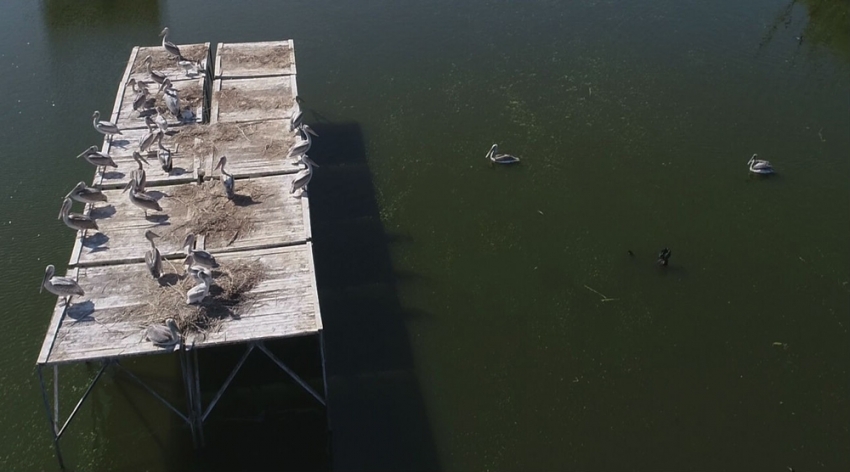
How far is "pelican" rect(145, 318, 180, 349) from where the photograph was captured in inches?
549

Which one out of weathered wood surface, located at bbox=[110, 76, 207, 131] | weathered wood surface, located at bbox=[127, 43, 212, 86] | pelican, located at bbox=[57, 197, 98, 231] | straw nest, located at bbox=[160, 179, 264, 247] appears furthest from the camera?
weathered wood surface, located at bbox=[127, 43, 212, 86]

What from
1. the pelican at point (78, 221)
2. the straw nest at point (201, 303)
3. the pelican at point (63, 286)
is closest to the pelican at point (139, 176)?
the pelican at point (78, 221)

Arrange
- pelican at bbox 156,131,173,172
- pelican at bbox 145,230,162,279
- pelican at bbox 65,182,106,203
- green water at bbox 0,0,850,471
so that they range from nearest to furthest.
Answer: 1. pelican at bbox 145,230,162,279
2. green water at bbox 0,0,850,471
3. pelican at bbox 65,182,106,203
4. pelican at bbox 156,131,173,172

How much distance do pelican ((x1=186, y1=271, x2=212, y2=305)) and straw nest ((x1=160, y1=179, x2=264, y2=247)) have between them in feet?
5.49

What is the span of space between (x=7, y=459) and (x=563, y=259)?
13.5 meters

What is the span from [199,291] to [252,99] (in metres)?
8.59

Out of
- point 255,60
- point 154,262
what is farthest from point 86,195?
point 255,60

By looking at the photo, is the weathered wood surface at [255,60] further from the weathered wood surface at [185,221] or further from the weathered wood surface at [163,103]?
the weathered wood surface at [185,221]

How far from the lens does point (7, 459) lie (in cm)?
1511

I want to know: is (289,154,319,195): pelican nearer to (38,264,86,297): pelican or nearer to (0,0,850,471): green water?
(0,0,850,471): green water

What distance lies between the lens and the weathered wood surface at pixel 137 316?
13969 mm

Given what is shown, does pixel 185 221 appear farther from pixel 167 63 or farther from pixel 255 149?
pixel 167 63

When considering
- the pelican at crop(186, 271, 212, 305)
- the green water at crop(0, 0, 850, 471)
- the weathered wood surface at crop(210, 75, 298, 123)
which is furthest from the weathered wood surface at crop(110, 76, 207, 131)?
the pelican at crop(186, 271, 212, 305)

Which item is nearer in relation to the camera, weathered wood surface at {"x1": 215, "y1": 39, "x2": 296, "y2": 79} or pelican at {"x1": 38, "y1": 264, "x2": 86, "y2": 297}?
pelican at {"x1": 38, "y1": 264, "x2": 86, "y2": 297}
